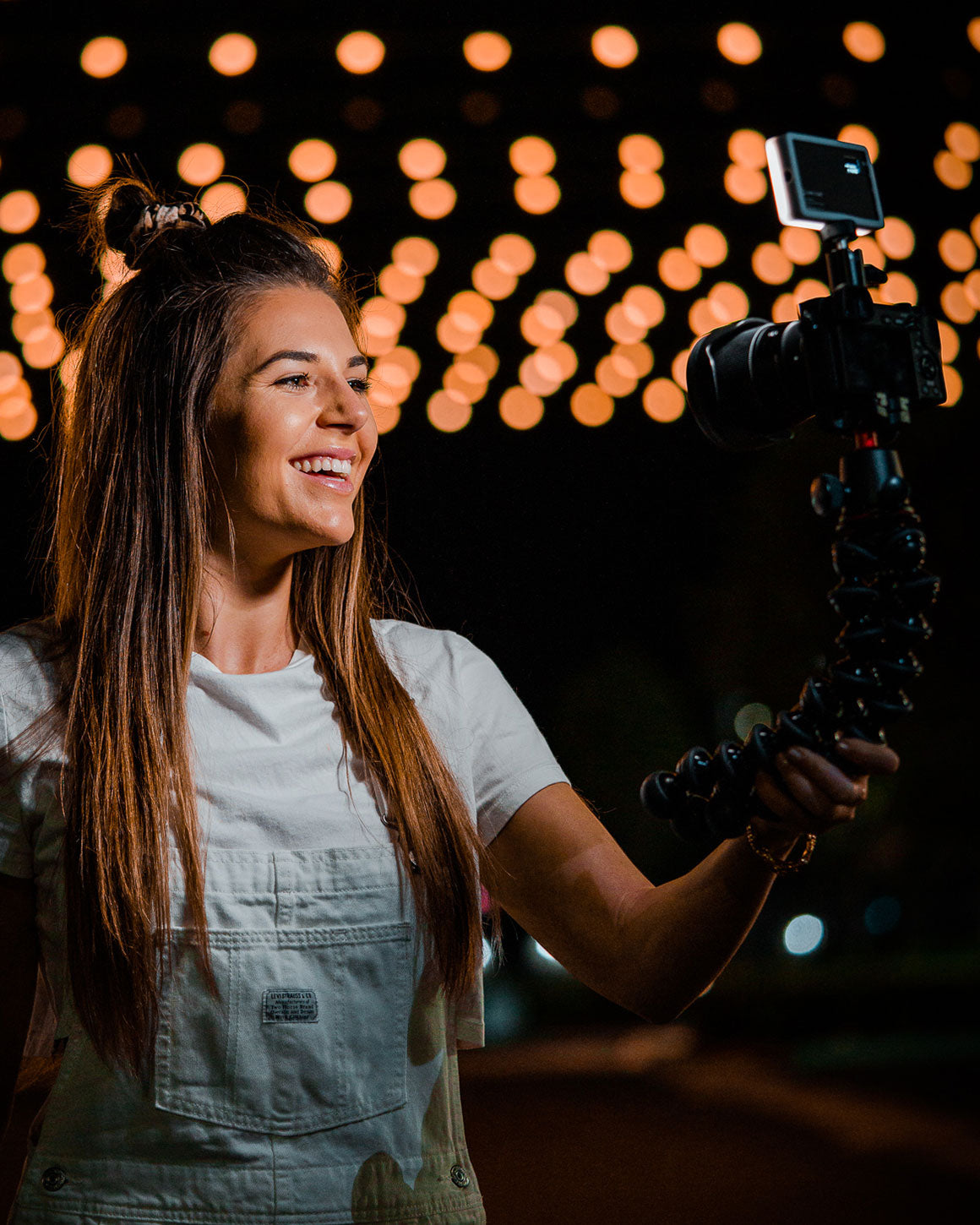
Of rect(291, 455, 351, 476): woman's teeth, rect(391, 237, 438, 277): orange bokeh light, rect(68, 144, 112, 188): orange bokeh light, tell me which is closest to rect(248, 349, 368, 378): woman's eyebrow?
rect(291, 455, 351, 476): woman's teeth

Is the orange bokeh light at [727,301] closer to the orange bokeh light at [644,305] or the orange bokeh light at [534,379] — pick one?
the orange bokeh light at [644,305]

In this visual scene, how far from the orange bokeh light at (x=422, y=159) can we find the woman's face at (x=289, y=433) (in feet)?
5.12

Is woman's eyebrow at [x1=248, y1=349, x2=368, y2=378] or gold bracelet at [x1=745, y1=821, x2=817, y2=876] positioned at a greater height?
woman's eyebrow at [x1=248, y1=349, x2=368, y2=378]

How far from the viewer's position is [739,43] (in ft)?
7.93

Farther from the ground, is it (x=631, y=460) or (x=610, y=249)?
(x=610, y=249)

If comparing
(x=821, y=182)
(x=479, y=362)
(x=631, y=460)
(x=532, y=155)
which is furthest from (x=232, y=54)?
(x=821, y=182)

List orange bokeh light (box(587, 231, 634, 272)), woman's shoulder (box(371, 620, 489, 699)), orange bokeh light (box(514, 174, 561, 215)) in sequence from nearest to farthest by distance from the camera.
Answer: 1. woman's shoulder (box(371, 620, 489, 699))
2. orange bokeh light (box(514, 174, 561, 215))
3. orange bokeh light (box(587, 231, 634, 272))

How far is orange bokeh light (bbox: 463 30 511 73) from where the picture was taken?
7.75 feet

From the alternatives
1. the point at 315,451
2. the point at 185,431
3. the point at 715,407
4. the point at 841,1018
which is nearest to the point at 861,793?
the point at 715,407

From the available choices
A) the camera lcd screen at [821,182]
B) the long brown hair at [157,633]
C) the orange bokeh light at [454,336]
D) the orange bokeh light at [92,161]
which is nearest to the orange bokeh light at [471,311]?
the orange bokeh light at [454,336]

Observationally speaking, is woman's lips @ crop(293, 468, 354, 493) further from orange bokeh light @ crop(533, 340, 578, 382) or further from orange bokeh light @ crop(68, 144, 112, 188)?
orange bokeh light @ crop(533, 340, 578, 382)

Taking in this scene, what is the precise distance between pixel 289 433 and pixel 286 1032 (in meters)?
0.55

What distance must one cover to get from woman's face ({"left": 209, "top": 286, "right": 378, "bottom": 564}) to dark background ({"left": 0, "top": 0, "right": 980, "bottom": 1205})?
2.06ft

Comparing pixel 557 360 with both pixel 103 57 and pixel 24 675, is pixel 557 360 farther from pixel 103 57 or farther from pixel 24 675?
pixel 24 675
